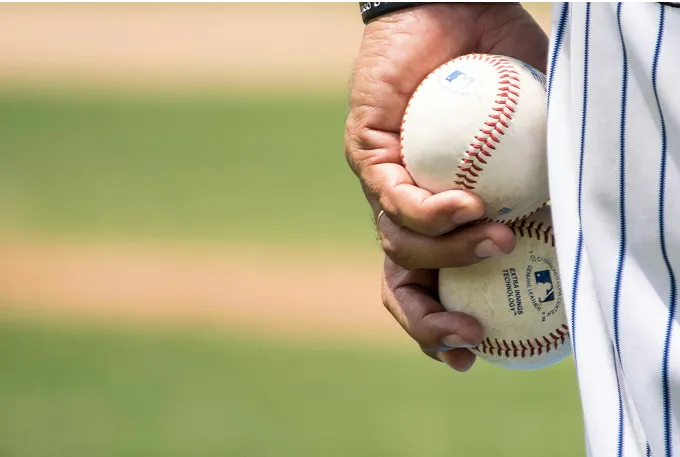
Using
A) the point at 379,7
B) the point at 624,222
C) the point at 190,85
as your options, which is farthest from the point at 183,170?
the point at 624,222

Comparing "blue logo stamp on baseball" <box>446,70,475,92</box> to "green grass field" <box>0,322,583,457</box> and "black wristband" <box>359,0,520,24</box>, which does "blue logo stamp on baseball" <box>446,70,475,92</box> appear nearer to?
"black wristband" <box>359,0,520,24</box>

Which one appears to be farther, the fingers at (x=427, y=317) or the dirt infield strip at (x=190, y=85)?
the dirt infield strip at (x=190, y=85)

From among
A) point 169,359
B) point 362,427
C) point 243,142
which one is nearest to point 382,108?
point 362,427

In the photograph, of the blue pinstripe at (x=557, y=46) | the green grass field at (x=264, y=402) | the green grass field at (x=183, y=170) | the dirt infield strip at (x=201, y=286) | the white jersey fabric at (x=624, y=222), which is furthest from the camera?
the green grass field at (x=183, y=170)

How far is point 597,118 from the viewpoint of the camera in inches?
34.7

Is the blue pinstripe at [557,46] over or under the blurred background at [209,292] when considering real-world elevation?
over

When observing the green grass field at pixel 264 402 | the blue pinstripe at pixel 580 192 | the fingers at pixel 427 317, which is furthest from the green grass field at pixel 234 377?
the blue pinstripe at pixel 580 192

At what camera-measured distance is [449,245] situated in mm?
1129

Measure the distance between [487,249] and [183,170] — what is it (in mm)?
4221

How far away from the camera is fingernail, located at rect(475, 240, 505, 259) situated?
43.5 inches

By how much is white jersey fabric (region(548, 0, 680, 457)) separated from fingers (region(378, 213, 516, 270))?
0.16m

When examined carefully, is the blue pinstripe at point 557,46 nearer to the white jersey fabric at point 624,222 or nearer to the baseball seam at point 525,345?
the white jersey fabric at point 624,222

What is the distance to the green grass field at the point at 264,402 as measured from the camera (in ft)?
8.87

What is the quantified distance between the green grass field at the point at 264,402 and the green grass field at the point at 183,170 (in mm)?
1099
